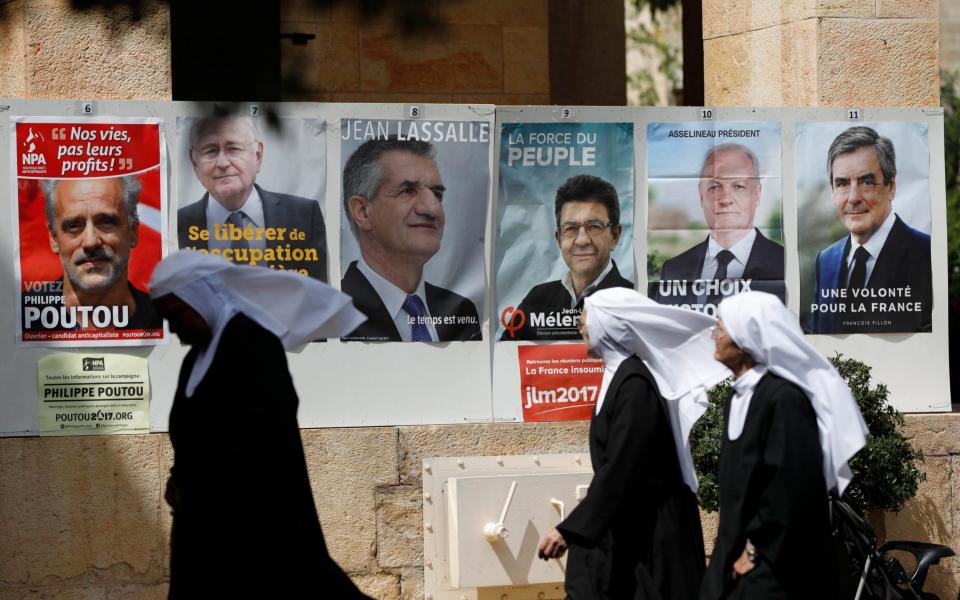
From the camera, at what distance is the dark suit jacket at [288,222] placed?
6961mm

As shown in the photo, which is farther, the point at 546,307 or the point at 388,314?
the point at 546,307

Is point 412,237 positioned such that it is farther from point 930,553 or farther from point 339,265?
point 930,553

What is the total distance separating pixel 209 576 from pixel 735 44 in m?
4.97

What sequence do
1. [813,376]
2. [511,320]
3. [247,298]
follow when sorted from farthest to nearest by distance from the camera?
[511,320] → [813,376] → [247,298]

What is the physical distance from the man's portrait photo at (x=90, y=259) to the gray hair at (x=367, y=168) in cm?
100

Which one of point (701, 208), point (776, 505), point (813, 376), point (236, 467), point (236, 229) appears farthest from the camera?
point (701, 208)

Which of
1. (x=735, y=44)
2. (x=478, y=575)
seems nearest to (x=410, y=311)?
(x=478, y=575)

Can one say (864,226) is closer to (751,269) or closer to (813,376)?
(751,269)

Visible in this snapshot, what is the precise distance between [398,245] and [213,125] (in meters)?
1.07

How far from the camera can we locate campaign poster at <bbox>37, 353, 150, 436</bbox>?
22.5ft

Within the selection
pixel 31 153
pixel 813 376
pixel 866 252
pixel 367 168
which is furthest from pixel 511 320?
pixel 31 153

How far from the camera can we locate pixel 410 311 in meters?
7.18

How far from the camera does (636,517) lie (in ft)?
18.7

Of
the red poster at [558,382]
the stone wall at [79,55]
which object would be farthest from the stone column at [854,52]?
the stone wall at [79,55]
